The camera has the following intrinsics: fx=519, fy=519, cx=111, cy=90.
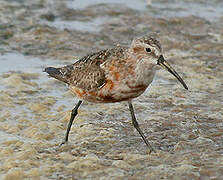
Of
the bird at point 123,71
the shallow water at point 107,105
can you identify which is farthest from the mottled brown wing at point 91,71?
the shallow water at point 107,105

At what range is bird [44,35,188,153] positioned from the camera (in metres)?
5.99

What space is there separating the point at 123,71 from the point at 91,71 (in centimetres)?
51

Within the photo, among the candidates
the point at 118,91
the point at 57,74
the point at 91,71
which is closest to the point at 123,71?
the point at 118,91

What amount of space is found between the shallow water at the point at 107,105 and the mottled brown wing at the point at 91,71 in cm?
84

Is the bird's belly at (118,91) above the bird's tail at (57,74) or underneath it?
above

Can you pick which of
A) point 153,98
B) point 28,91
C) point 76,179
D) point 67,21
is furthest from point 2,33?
point 76,179

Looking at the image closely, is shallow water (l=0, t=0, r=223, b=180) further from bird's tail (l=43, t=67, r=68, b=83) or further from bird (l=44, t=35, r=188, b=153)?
bird's tail (l=43, t=67, r=68, b=83)

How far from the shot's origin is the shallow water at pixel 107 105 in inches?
241

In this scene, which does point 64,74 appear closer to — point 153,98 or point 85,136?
point 85,136

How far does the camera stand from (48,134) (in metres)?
7.07

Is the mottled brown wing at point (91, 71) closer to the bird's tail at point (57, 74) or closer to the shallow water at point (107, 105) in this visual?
the bird's tail at point (57, 74)

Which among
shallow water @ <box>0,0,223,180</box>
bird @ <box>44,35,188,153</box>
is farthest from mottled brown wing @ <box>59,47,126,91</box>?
shallow water @ <box>0,0,223,180</box>

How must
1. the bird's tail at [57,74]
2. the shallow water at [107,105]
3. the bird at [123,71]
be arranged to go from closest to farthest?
the bird at [123,71], the shallow water at [107,105], the bird's tail at [57,74]

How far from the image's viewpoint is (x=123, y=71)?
6.05 meters
